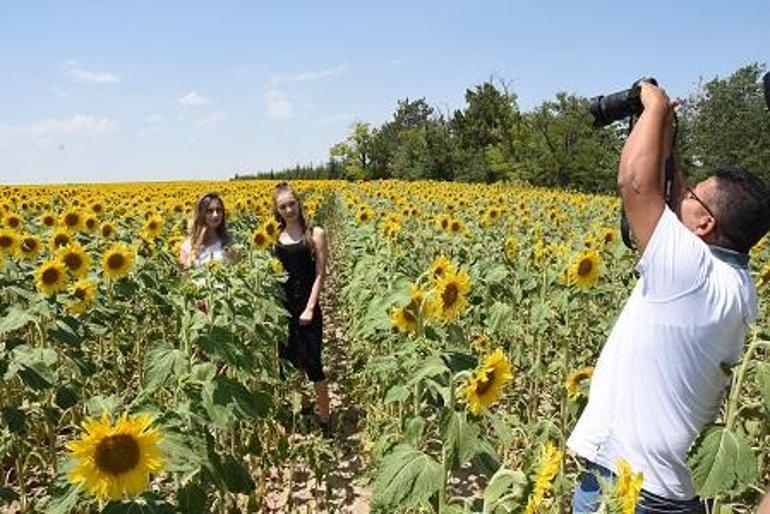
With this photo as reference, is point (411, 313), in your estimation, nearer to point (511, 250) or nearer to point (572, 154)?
point (511, 250)

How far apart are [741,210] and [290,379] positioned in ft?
12.4

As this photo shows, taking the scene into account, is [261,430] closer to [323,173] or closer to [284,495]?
[284,495]

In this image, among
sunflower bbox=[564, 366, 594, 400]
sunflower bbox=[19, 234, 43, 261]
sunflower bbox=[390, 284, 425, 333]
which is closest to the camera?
sunflower bbox=[390, 284, 425, 333]

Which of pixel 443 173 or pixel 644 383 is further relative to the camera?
pixel 443 173

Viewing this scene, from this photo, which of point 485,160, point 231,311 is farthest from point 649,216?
point 485,160

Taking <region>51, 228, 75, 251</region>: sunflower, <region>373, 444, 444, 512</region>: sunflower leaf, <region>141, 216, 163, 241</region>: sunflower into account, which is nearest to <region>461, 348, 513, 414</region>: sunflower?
<region>373, 444, 444, 512</region>: sunflower leaf

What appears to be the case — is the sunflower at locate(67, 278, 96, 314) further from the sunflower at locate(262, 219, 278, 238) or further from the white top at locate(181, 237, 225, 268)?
the sunflower at locate(262, 219, 278, 238)

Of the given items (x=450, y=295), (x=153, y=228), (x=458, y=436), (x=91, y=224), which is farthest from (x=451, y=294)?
(x=91, y=224)

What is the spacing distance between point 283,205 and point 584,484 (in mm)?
3446

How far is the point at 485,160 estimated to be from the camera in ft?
145

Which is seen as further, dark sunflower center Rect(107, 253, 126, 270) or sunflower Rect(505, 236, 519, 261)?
sunflower Rect(505, 236, 519, 261)

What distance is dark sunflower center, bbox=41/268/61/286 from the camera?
4.39 m

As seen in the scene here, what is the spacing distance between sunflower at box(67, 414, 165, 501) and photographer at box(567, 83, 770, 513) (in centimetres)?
118

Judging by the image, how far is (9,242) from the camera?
572cm
